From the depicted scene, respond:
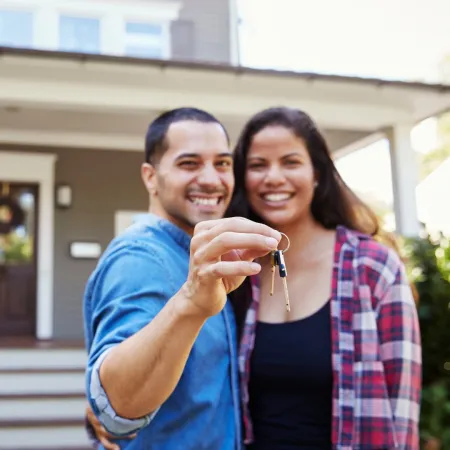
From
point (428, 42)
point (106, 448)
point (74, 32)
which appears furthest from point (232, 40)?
point (428, 42)

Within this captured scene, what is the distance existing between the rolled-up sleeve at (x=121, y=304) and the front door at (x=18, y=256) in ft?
21.6

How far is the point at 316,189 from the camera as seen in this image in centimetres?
207

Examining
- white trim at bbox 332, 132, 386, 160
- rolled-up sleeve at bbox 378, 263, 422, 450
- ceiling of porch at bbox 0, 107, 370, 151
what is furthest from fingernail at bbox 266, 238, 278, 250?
white trim at bbox 332, 132, 386, 160

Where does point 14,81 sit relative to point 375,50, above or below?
below

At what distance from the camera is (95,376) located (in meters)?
1.16

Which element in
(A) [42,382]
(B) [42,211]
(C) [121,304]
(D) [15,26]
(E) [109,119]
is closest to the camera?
(C) [121,304]

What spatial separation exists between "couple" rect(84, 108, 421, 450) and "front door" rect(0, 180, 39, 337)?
626 cm

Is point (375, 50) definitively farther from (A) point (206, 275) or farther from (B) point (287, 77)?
(A) point (206, 275)

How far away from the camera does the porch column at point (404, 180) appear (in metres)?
6.50

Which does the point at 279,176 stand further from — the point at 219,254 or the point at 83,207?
the point at 83,207

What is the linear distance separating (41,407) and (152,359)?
463 centimetres

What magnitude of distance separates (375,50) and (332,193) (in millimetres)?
21376

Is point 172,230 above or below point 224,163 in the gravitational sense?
below

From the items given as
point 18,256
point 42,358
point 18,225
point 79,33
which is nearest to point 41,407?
point 42,358
